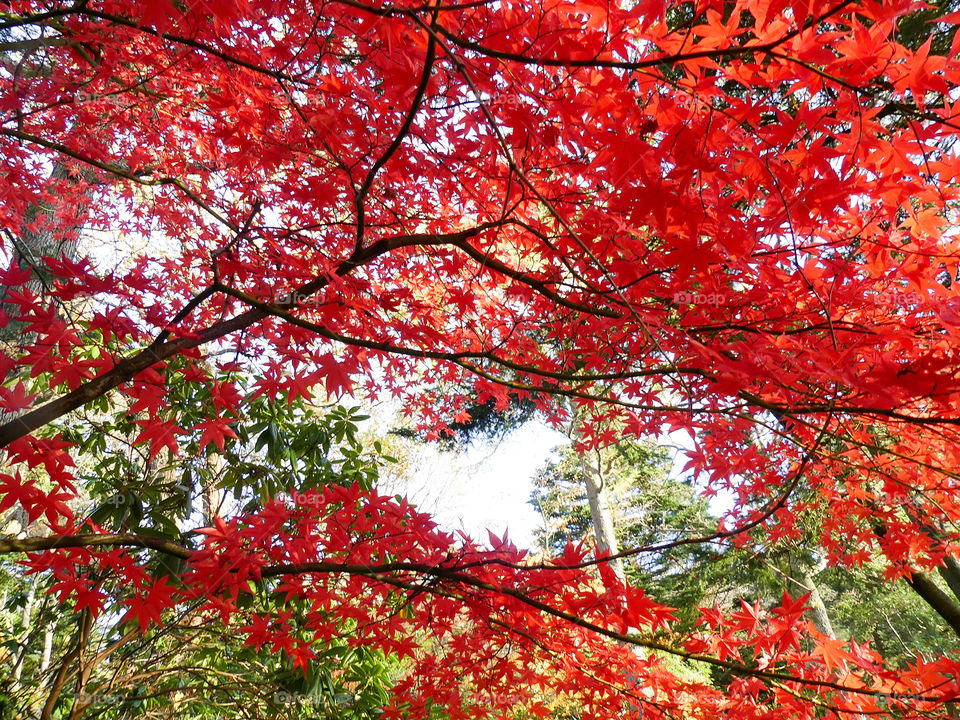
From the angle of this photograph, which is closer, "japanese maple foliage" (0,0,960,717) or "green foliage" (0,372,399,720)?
"japanese maple foliage" (0,0,960,717)

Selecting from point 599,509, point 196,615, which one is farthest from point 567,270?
point 599,509

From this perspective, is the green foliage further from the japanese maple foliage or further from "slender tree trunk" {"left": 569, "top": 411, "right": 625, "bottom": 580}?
"slender tree trunk" {"left": 569, "top": 411, "right": 625, "bottom": 580}

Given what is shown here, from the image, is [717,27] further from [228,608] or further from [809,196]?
[228,608]

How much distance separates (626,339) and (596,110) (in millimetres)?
984

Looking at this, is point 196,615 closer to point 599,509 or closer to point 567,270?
point 567,270

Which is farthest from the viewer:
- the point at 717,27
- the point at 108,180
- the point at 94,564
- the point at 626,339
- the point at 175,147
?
the point at 108,180

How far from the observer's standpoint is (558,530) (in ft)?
50.4

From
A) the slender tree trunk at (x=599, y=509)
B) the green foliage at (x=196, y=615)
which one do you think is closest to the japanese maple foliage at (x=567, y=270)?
the green foliage at (x=196, y=615)

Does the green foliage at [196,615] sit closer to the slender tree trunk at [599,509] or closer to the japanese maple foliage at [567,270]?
the japanese maple foliage at [567,270]

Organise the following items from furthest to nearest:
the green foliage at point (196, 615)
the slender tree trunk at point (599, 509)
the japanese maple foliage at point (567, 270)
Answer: the slender tree trunk at point (599, 509), the green foliage at point (196, 615), the japanese maple foliage at point (567, 270)

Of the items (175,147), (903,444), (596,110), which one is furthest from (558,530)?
(596,110)

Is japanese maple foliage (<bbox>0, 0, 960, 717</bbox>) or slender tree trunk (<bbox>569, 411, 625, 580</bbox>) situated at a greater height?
slender tree trunk (<bbox>569, 411, 625, 580</bbox>)

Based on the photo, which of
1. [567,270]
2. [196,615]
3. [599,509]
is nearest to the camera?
[567,270]

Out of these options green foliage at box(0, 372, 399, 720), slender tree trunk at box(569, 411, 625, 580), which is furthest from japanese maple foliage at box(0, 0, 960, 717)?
slender tree trunk at box(569, 411, 625, 580)
